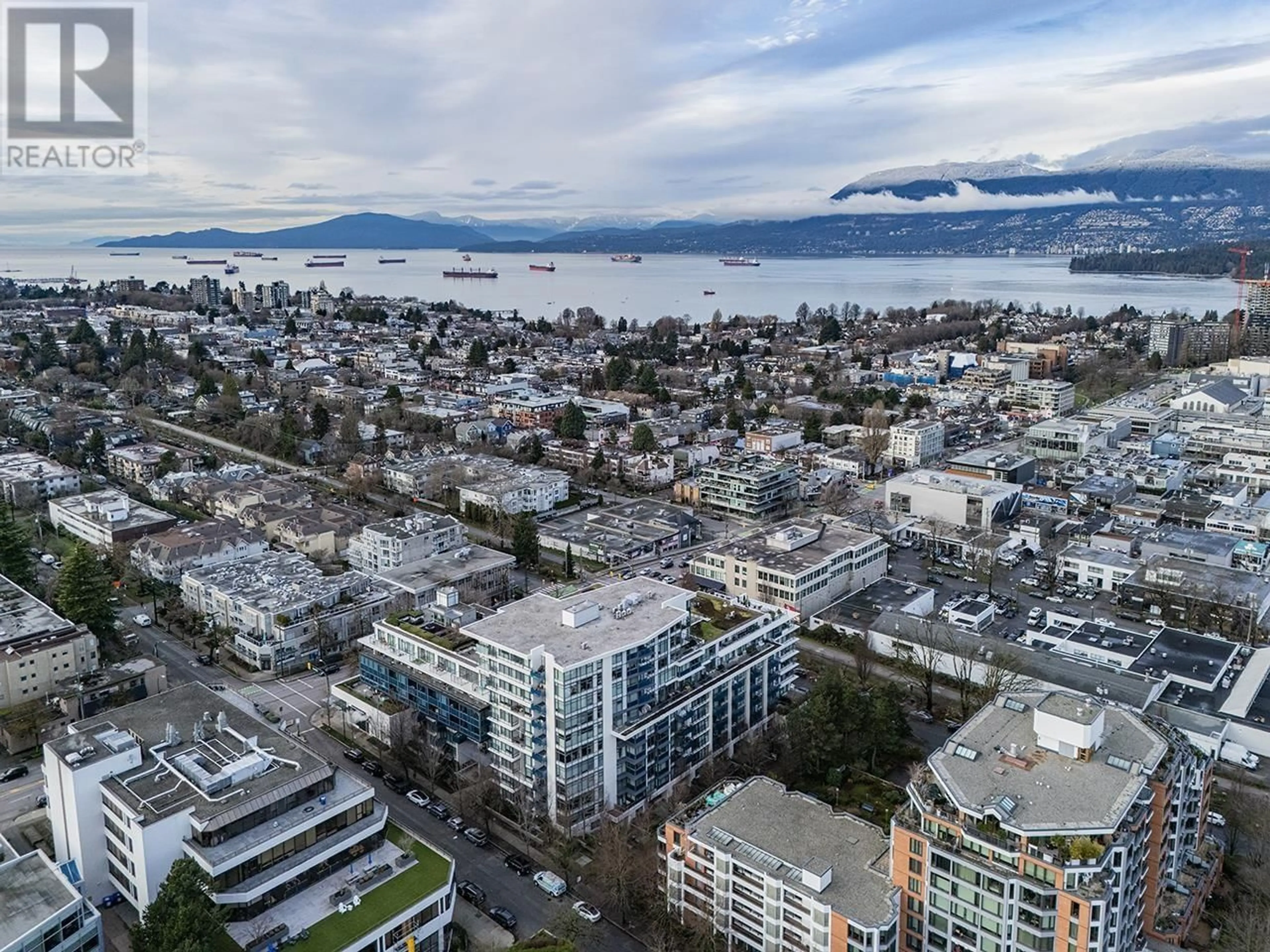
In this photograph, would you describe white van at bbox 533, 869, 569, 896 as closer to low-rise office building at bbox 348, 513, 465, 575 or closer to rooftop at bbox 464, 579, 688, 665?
rooftop at bbox 464, 579, 688, 665

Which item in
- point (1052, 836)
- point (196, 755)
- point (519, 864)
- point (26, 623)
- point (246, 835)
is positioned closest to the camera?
point (1052, 836)

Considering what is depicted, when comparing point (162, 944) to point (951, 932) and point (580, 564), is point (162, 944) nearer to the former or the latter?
point (951, 932)

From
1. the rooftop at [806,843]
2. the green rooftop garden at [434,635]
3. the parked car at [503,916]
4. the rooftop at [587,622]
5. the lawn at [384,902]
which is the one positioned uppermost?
the rooftop at [587,622]

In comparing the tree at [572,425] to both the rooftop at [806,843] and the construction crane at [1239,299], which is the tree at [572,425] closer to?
the rooftop at [806,843]

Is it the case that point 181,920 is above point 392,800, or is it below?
above

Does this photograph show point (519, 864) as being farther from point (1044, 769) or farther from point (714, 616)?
point (1044, 769)

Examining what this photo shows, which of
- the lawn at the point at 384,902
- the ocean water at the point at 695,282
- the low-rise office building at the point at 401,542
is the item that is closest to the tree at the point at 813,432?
the low-rise office building at the point at 401,542

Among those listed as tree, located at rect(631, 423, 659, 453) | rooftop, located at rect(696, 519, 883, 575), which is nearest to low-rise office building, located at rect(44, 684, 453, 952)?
rooftop, located at rect(696, 519, 883, 575)

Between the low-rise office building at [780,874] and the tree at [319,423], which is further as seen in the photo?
the tree at [319,423]

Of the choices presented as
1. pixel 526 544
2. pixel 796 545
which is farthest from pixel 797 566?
pixel 526 544
